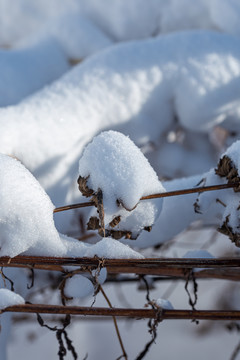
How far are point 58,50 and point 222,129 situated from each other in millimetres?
724

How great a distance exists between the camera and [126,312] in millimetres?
719

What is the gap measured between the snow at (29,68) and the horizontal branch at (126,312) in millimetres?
730

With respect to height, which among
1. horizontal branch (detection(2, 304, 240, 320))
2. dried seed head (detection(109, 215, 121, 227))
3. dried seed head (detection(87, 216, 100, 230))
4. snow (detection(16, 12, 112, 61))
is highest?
snow (detection(16, 12, 112, 61))

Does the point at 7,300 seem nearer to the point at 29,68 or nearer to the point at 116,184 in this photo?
the point at 116,184

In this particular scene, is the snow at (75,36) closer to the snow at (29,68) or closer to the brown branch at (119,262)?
the snow at (29,68)

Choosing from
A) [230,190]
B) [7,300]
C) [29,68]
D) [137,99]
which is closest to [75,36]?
[29,68]

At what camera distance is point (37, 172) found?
1.12m

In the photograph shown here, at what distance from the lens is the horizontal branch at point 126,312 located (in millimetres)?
704

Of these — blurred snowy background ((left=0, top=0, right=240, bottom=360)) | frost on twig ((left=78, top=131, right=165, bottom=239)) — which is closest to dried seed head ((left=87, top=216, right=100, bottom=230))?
frost on twig ((left=78, top=131, right=165, bottom=239))

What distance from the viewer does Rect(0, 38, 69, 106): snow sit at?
1.31 meters

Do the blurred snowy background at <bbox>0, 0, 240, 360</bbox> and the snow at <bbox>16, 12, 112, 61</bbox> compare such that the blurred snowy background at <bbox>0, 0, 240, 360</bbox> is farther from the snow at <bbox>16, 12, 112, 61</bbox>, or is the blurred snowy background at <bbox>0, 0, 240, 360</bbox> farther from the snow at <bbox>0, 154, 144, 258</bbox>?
the snow at <bbox>0, 154, 144, 258</bbox>

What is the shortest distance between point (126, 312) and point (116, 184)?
219 millimetres

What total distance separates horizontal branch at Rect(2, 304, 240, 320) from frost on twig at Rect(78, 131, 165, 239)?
0.43 ft

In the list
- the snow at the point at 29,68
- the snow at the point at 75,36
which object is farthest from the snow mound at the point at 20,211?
the snow at the point at 75,36
